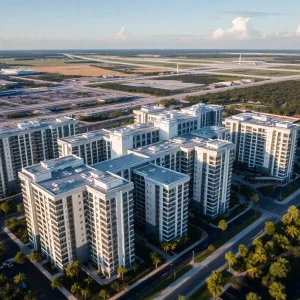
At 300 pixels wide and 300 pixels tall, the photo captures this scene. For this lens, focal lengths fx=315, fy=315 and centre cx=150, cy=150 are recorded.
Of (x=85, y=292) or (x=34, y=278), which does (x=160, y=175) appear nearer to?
(x=85, y=292)

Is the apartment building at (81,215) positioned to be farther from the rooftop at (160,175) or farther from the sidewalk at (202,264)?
the rooftop at (160,175)

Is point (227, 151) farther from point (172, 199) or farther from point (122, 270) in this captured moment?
point (122, 270)

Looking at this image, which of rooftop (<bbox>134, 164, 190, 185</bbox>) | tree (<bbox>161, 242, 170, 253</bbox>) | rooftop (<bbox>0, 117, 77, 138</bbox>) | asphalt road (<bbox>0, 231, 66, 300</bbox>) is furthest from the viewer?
rooftop (<bbox>0, 117, 77, 138</bbox>)

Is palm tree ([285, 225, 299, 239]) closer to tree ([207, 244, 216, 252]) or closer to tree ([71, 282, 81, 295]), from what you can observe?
tree ([207, 244, 216, 252])

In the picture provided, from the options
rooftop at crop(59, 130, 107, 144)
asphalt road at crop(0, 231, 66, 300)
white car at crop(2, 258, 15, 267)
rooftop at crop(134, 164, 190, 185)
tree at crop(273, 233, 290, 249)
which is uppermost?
rooftop at crop(59, 130, 107, 144)

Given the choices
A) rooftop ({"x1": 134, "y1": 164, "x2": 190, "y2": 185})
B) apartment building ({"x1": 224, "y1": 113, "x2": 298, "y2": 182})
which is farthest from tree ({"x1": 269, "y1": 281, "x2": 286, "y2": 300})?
apartment building ({"x1": 224, "y1": 113, "x2": 298, "y2": 182})

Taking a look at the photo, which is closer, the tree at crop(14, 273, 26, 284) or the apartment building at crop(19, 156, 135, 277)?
the tree at crop(14, 273, 26, 284)

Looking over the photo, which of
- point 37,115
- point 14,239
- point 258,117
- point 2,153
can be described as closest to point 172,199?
point 14,239
